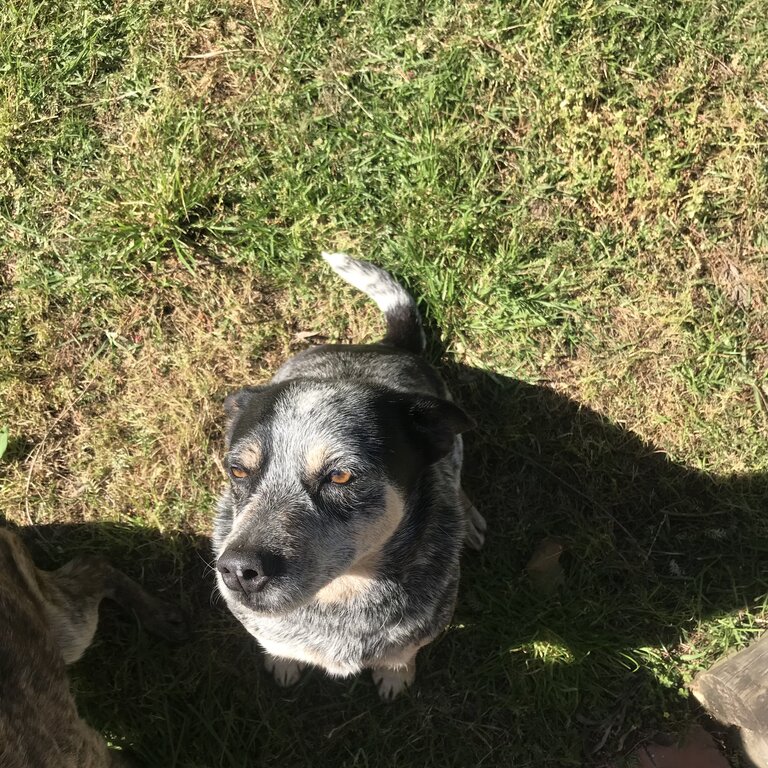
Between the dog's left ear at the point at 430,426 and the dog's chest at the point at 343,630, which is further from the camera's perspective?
the dog's chest at the point at 343,630

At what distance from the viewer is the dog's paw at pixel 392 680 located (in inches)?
148

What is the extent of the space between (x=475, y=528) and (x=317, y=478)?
1.62 meters

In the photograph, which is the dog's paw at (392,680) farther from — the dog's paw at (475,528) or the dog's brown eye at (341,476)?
the dog's brown eye at (341,476)

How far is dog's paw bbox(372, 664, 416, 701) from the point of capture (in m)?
3.77

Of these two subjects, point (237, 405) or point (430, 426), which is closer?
point (430, 426)

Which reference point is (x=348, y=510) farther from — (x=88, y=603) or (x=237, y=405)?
(x=88, y=603)

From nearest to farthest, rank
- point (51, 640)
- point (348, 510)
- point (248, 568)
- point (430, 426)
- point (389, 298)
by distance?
point (248, 568)
point (348, 510)
point (430, 426)
point (51, 640)
point (389, 298)

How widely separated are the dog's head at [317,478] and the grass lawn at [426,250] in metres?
1.42

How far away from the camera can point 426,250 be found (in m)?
4.24

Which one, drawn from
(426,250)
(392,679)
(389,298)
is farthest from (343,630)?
(426,250)

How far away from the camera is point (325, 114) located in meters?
4.36

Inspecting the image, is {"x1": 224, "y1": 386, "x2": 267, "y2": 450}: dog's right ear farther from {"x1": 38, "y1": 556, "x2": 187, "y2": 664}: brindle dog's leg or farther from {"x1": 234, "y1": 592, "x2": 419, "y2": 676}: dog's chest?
{"x1": 38, "y1": 556, "x2": 187, "y2": 664}: brindle dog's leg

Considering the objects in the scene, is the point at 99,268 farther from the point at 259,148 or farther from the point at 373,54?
the point at 373,54

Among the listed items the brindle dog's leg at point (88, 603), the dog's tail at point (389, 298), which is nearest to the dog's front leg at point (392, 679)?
the brindle dog's leg at point (88, 603)
